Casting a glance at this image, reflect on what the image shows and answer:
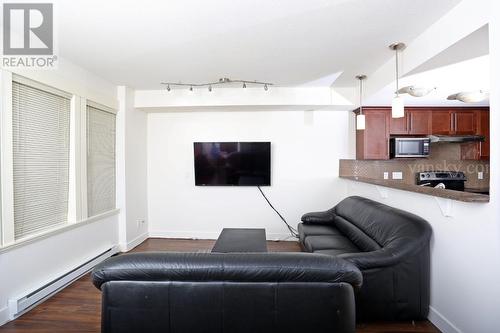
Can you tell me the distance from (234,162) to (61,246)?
2543 millimetres

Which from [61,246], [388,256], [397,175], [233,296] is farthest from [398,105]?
[61,246]

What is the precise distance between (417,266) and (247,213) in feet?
8.91

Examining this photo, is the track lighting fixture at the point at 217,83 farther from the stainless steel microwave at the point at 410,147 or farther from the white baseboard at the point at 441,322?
the white baseboard at the point at 441,322

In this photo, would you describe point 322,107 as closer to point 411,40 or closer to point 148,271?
point 411,40

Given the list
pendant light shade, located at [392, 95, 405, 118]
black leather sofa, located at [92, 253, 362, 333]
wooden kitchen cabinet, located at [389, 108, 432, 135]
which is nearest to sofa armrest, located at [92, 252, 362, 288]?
black leather sofa, located at [92, 253, 362, 333]

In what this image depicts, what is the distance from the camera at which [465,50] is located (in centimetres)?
186

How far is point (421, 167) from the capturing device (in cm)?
415

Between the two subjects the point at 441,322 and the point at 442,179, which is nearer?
the point at 441,322

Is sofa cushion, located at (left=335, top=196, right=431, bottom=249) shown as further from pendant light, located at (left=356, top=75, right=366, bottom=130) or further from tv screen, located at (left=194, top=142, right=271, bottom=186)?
tv screen, located at (left=194, top=142, right=271, bottom=186)

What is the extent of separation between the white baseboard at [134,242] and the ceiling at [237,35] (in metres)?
2.53

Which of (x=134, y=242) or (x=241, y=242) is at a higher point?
(x=241, y=242)

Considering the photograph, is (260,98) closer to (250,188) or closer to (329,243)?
(250,188)

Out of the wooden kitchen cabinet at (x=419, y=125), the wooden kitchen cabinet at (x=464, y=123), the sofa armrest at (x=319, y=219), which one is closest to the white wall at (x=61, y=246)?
the sofa armrest at (x=319, y=219)

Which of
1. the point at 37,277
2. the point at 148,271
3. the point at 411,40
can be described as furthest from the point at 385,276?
the point at 37,277
